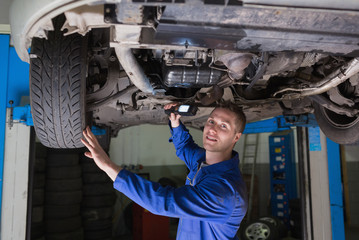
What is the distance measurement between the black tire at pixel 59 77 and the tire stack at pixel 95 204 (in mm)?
3369

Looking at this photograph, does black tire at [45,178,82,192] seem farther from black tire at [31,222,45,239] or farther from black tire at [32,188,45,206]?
black tire at [31,222,45,239]

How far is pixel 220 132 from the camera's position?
1757 mm

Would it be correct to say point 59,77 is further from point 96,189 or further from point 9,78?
point 96,189

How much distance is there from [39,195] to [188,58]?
366 cm

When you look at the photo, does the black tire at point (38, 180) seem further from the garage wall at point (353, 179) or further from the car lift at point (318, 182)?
the garage wall at point (353, 179)

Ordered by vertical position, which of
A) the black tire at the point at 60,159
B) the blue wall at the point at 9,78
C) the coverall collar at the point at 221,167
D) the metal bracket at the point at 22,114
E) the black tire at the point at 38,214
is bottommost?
the black tire at the point at 38,214

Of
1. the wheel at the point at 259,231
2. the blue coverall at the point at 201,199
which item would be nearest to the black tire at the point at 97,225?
the wheel at the point at 259,231

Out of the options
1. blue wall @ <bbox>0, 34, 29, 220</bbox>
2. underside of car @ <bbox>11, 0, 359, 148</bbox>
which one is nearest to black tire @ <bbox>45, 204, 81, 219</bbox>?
blue wall @ <bbox>0, 34, 29, 220</bbox>

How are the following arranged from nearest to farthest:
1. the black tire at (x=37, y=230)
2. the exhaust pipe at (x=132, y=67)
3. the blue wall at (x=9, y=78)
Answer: the exhaust pipe at (x=132, y=67) → the blue wall at (x=9, y=78) → the black tire at (x=37, y=230)

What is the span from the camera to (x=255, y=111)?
2812 millimetres

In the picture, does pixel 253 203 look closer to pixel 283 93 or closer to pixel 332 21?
pixel 283 93

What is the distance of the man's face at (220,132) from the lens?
5.71ft

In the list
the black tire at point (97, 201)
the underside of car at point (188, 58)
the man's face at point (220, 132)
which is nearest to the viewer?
the underside of car at point (188, 58)

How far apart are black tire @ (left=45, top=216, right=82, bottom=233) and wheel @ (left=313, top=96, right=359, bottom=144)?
373 centimetres
